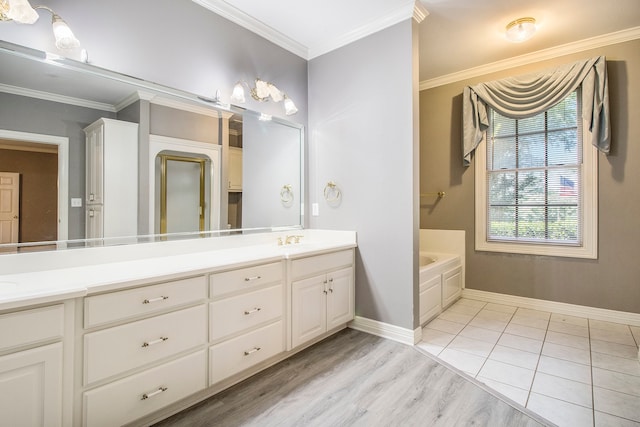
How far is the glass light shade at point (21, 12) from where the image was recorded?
1455 millimetres

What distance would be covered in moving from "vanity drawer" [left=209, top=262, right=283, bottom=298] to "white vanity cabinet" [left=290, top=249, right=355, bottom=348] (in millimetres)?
169

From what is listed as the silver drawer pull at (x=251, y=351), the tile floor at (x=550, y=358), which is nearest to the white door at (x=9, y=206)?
the silver drawer pull at (x=251, y=351)

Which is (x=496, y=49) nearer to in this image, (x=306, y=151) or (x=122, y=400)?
(x=306, y=151)

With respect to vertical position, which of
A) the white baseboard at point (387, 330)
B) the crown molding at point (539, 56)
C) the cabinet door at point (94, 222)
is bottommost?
the white baseboard at point (387, 330)

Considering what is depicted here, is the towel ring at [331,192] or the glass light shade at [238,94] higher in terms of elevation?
the glass light shade at [238,94]

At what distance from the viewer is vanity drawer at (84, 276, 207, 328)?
1331mm

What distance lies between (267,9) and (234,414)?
274cm

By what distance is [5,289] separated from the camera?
1.25 metres

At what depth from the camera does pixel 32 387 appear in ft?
3.86

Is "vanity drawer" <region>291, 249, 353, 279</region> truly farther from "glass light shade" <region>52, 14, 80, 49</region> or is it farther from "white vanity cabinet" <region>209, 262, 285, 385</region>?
"glass light shade" <region>52, 14, 80, 49</region>

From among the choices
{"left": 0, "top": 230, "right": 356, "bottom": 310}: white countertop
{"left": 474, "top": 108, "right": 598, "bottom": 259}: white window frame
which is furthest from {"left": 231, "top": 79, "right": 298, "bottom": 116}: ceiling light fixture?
{"left": 474, "top": 108, "right": 598, "bottom": 259}: white window frame

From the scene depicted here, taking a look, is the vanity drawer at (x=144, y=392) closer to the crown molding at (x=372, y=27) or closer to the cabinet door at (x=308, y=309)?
the cabinet door at (x=308, y=309)

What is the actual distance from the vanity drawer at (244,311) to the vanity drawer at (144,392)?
0.54 ft

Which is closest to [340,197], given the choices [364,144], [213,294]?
[364,144]
